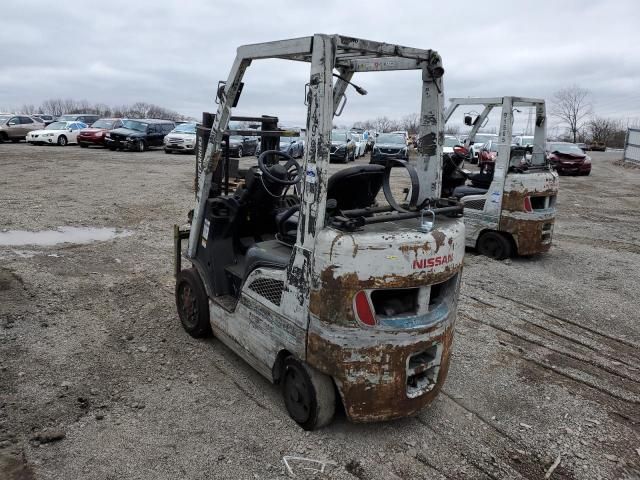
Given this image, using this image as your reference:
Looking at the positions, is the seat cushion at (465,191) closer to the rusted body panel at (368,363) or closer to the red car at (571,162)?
the rusted body panel at (368,363)

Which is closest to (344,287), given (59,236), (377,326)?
(377,326)

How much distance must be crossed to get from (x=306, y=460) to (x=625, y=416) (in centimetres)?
251

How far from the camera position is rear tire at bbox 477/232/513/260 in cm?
797

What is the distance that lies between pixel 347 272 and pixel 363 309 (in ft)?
0.84

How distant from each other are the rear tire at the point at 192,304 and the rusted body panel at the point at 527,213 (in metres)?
5.17

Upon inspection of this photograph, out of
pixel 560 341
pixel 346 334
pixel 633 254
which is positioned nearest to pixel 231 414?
pixel 346 334

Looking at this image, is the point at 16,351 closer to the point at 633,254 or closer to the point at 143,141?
the point at 633,254

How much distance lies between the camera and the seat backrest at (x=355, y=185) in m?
3.43

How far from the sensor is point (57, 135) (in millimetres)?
24688

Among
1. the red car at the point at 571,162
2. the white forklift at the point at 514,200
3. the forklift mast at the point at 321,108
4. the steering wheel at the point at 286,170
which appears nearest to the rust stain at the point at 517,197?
the white forklift at the point at 514,200

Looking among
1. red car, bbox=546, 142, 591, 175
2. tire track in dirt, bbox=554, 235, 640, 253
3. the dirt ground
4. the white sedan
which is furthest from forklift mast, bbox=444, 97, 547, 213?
the white sedan

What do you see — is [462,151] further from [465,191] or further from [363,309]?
[363,309]

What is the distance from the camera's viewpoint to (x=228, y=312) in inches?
163

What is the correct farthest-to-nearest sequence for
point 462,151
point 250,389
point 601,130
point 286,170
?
point 601,130 → point 462,151 → point 286,170 → point 250,389
